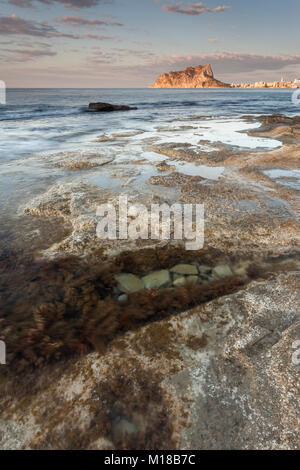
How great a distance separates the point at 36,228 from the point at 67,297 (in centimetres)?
158

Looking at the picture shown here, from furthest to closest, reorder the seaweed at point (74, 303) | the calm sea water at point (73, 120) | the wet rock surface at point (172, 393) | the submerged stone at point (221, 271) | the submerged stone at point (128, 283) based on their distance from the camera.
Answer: the calm sea water at point (73, 120) < the submerged stone at point (221, 271) < the submerged stone at point (128, 283) < the seaweed at point (74, 303) < the wet rock surface at point (172, 393)

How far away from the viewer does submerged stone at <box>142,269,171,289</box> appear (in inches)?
100

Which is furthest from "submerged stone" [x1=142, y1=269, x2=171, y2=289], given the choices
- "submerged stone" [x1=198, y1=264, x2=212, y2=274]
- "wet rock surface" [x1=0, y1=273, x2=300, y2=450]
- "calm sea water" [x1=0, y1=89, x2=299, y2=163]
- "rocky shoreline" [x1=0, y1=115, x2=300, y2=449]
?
"calm sea water" [x1=0, y1=89, x2=299, y2=163]

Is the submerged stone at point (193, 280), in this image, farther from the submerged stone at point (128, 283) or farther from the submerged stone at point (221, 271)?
the submerged stone at point (128, 283)

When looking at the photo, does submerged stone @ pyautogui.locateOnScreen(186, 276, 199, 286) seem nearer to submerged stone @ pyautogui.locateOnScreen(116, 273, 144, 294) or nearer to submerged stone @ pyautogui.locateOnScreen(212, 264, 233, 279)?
submerged stone @ pyautogui.locateOnScreen(212, 264, 233, 279)

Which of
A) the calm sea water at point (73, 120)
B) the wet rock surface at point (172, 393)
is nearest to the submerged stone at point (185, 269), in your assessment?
the wet rock surface at point (172, 393)

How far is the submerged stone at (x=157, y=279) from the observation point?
8.35 feet

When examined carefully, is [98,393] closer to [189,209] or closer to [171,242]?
[171,242]

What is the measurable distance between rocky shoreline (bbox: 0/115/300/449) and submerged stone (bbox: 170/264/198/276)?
0.01 meters

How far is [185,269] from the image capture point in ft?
9.01

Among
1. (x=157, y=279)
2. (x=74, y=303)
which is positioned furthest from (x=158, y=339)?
(x=74, y=303)

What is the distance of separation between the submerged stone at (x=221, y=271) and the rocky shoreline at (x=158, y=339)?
0.7 inches
